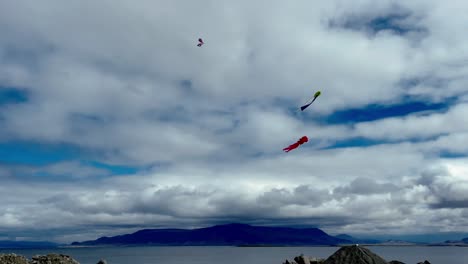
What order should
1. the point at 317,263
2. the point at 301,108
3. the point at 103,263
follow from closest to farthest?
the point at 301,108
the point at 317,263
the point at 103,263

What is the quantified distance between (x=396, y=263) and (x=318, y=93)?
3367 centimetres

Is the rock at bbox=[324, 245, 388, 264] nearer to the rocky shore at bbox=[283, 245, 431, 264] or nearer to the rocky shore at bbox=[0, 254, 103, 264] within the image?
the rocky shore at bbox=[283, 245, 431, 264]

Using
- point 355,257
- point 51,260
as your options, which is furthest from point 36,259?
point 355,257

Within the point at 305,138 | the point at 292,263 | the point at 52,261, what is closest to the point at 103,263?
the point at 52,261

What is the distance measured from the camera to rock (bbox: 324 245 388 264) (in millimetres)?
38562

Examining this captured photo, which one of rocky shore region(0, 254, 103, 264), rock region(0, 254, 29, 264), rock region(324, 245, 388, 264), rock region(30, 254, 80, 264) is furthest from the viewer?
rock region(30, 254, 80, 264)

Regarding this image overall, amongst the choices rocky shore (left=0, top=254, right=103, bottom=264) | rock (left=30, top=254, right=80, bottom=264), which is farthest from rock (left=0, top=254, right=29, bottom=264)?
rock (left=30, top=254, right=80, bottom=264)

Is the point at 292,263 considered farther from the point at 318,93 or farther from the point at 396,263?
the point at 318,93

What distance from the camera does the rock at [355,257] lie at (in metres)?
38.6

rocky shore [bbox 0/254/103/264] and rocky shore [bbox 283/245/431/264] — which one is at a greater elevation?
rocky shore [bbox 283/245/431/264]

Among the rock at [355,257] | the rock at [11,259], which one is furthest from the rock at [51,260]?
the rock at [355,257]

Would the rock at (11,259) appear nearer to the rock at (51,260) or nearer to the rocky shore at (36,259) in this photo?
the rocky shore at (36,259)

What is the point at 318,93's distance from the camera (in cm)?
2833

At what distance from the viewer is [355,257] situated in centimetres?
3897
